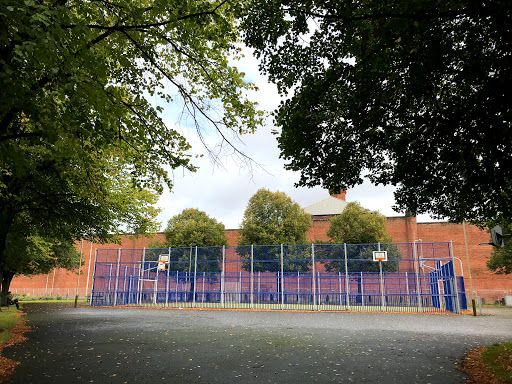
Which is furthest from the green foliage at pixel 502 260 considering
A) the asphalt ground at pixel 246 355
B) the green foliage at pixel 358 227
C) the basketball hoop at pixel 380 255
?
the asphalt ground at pixel 246 355

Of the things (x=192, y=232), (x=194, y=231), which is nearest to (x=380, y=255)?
(x=194, y=231)

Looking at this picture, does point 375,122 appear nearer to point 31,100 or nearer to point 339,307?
point 31,100

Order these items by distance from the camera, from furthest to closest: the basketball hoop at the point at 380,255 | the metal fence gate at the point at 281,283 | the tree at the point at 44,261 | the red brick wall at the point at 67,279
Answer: the red brick wall at the point at 67,279 < the basketball hoop at the point at 380,255 < the metal fence gate at the point at 281,283 < the tree at the point at 44,261

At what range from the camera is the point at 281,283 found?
2559 centimetres

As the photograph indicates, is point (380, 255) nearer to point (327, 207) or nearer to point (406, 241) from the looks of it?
point (406, 241)

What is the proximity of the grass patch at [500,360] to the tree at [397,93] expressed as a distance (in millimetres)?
2686

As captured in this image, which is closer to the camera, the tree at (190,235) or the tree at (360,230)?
the tree at (190,235)

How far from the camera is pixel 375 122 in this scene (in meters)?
6.97

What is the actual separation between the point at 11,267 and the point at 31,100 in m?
22.7

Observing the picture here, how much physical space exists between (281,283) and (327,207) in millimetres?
24517

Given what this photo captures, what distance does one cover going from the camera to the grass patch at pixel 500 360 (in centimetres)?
613

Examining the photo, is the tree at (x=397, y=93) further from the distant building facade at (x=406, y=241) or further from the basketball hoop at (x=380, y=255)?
the distant building facade at (x=406, y=241)

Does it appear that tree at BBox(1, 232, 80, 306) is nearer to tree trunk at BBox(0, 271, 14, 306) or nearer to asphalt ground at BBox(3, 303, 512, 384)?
tree trunk at BBox(0, 271, 14, 306)

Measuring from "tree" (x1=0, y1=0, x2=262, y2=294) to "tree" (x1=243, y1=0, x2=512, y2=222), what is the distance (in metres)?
1.54
